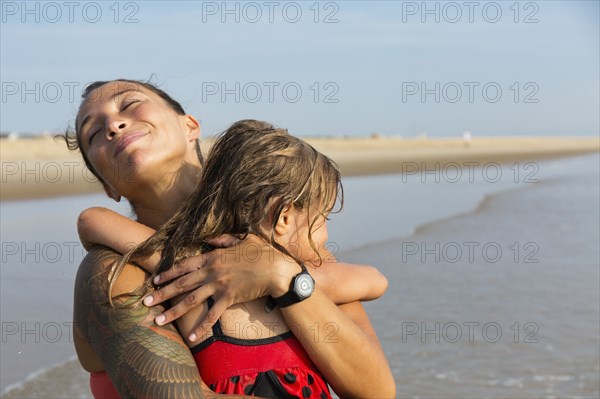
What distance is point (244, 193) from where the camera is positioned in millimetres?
2203

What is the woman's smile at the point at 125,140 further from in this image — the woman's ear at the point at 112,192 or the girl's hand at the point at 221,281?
the girl's hand at the point at 221,281

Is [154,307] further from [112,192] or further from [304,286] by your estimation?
[112,192]

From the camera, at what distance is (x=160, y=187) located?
245 centimetres

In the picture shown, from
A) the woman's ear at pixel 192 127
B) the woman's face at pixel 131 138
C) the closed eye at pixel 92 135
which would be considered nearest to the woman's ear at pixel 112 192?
the woman's face at pixel 131 138

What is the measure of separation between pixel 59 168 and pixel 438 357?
17.3 metres

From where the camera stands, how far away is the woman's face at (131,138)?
2395 mm

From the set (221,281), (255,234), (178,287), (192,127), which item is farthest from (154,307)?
(192,127)

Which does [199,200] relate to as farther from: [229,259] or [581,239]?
[581,239]

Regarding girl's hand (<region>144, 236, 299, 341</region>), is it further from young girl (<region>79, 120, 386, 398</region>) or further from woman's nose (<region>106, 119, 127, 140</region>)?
woman's nose (<region>106, 119, 127, 140</region>)

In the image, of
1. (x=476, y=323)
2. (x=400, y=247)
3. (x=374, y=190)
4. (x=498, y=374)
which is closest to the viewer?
(x=498, y=374)

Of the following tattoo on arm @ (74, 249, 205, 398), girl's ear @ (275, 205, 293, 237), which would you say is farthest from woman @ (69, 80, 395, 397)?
girl's ear @ (275, 205, 293, 237)

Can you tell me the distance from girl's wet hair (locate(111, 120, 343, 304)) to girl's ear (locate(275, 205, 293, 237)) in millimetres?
25

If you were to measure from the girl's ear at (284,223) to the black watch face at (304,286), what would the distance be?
0.24 meters

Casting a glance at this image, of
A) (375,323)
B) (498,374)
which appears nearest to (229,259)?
(498,374)
